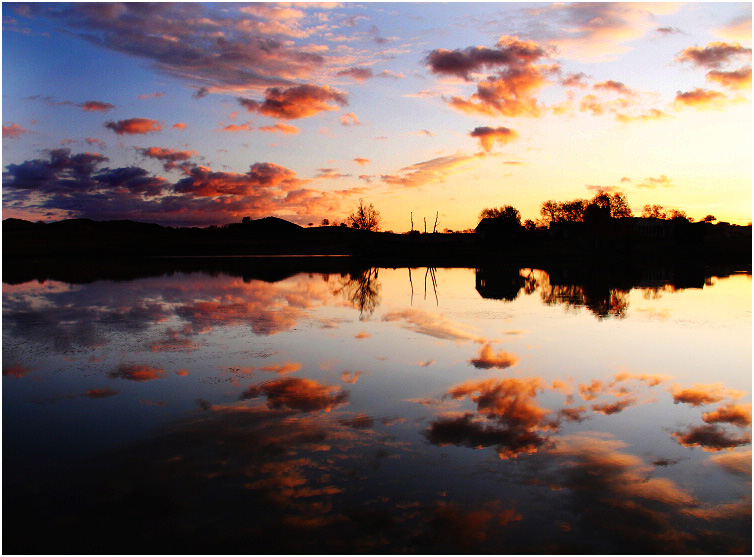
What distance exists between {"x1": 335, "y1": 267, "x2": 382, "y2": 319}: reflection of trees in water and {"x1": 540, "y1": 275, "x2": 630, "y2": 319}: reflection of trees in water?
7951 mm

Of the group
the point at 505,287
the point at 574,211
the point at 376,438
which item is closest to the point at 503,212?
the point at 574,211

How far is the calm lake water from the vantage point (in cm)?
564

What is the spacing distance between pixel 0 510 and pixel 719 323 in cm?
2028

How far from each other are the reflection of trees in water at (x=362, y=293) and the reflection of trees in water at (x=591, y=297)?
26.1 feet

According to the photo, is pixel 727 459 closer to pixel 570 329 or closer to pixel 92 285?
pixel 570 329

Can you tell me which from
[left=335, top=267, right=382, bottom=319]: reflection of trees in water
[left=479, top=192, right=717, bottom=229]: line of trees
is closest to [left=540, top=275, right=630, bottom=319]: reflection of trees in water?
[left=335, top=267, right=382, bottom=319]: reflection of trees in water

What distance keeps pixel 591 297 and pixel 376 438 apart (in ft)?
69.6

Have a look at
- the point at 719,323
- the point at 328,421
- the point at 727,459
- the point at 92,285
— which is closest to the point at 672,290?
the point at 719,323

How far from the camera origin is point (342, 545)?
5.35 metres

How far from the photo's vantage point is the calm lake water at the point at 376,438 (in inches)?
222

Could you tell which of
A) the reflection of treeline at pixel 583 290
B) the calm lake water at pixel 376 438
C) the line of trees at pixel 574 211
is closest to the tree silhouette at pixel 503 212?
the line of trees at pixel 574 211

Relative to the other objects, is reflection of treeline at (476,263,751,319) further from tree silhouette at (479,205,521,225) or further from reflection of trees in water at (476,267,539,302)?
tree silhouette at (479,205,521,225)

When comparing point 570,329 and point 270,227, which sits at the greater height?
point 270,227

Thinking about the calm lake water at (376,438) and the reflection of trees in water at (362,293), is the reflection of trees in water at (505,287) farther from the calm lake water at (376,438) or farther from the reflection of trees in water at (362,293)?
the calm lake water at (376,438)
